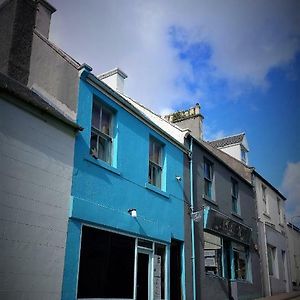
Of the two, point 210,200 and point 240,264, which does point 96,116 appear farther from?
point 240,264

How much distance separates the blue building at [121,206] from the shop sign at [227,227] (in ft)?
6.42

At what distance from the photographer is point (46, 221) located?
818cm

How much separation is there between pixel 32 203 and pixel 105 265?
275 centimetres

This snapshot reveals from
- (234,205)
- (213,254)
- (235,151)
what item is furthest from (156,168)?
(235,151)

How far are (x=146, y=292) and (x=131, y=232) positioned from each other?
6.63 ft

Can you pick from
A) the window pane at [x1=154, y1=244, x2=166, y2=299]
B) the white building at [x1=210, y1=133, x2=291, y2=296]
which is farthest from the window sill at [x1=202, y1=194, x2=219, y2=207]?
the white building at [x1=210, y1=133, x2=291, y2=296]

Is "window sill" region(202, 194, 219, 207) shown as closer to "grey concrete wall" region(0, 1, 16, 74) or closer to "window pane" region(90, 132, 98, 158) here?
"window pane" region(90, 132, 98, 158)

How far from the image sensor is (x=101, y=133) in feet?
34.8

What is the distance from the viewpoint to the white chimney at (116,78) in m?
15.0

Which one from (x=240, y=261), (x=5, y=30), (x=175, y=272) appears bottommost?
(x=175, y=272)

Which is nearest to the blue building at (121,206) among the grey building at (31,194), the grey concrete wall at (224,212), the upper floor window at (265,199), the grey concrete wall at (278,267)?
the grey building at (31,194)

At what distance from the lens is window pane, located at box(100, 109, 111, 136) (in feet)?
35.6

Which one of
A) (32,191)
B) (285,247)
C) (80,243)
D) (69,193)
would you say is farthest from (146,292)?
(285,247)

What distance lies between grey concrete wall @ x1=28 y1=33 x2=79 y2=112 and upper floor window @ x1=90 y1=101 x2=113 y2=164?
3.01ft
